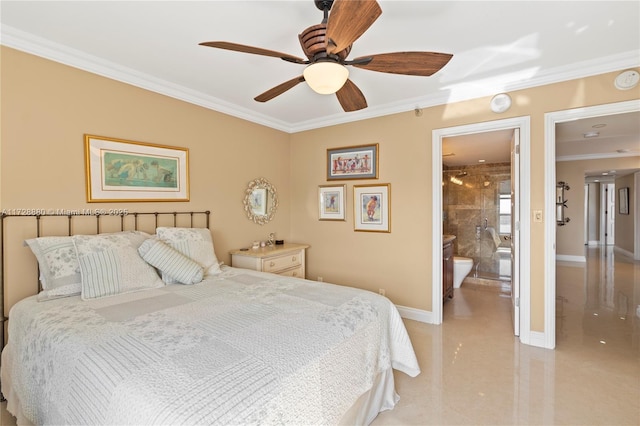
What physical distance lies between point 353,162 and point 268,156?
1174mm

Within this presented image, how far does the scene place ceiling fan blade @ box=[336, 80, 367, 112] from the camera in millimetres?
2088

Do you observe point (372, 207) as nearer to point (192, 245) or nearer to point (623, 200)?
point (192, 245)

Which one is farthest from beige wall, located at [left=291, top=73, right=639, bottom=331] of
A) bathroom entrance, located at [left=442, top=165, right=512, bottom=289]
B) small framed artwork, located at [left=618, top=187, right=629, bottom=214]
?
small framed artwork, located at [left=618, top=187, right=629, bottom=214]

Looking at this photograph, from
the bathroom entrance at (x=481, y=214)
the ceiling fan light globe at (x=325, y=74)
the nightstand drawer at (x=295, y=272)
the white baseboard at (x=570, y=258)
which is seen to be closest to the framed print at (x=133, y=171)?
the nightstand drawer at (x=295, y=272)

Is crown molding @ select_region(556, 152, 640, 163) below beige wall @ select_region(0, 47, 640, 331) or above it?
above

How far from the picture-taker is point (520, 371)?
2.39 m

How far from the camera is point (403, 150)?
3.54 metres

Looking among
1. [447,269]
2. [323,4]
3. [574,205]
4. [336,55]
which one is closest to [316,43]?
[336,55]

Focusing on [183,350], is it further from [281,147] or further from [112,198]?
[281,147]

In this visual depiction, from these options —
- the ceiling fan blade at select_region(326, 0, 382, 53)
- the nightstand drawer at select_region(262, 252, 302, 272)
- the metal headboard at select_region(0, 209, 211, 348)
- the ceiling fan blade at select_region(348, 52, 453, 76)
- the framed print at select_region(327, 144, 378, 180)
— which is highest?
the ceiling fan blade at select_region(348, 52, 453, 76)

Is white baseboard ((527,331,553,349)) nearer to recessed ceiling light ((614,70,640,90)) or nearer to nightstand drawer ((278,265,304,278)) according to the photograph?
recessed ceiling light ((614,70,640,90))

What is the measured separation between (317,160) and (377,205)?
3.66 ft

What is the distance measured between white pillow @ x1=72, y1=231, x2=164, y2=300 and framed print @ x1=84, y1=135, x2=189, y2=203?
0.52 metres

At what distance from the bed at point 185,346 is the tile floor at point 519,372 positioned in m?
0.31
